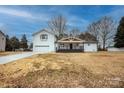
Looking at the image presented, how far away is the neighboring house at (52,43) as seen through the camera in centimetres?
1788

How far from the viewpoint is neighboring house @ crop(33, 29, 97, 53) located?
17875 millimetres

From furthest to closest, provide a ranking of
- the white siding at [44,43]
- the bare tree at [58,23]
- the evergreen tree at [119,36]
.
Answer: the white siding at [44,43], the evergreen tree at [119,36], the bare tree at [58,23]

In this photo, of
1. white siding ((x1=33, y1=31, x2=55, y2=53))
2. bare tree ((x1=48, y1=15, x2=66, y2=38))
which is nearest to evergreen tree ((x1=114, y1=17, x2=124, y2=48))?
bare tree ((x1=48, y1=15, x2=66, y2=38))

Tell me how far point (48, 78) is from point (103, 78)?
1.51m

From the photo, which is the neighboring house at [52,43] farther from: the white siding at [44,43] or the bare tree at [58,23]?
the bare tree at [58,23]

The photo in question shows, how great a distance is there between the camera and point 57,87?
4.97m

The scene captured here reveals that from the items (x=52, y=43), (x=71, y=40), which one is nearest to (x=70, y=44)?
(x=71, y=40)

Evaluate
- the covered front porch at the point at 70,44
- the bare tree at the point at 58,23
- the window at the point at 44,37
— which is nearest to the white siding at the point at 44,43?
the window at the point at 44,37

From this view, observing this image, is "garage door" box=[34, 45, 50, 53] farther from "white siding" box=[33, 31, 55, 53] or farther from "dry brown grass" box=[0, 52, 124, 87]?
"dry brown grass" box=[0, 52, 124, 87]
